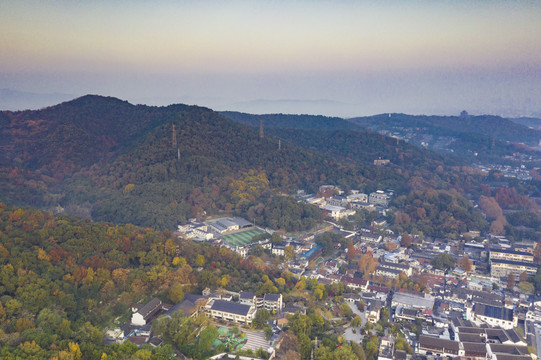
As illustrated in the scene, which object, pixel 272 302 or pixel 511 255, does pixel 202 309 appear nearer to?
pixel 272 302

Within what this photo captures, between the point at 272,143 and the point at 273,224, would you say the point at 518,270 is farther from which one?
the point at 272,143

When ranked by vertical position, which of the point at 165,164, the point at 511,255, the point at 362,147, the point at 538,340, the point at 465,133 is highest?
the point at 465,133

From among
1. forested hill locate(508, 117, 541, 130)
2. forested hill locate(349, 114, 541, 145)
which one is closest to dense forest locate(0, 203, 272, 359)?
forested hill locate(349, 114, 541, 145)

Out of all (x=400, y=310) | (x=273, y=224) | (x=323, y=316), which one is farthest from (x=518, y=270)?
(x=273, y=224)

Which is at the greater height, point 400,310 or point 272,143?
point 272,143

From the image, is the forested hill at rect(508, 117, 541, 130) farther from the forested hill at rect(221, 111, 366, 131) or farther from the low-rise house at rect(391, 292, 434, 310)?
the low-rise house at rect(391, 292, 434, 310)

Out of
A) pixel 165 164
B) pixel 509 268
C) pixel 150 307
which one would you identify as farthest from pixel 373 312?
pixel 165 164

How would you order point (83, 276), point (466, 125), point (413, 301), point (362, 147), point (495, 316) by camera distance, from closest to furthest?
point (83, 276) < point (495, 316) < point (413, 301) < point (362, 147) < point (466, 125)
